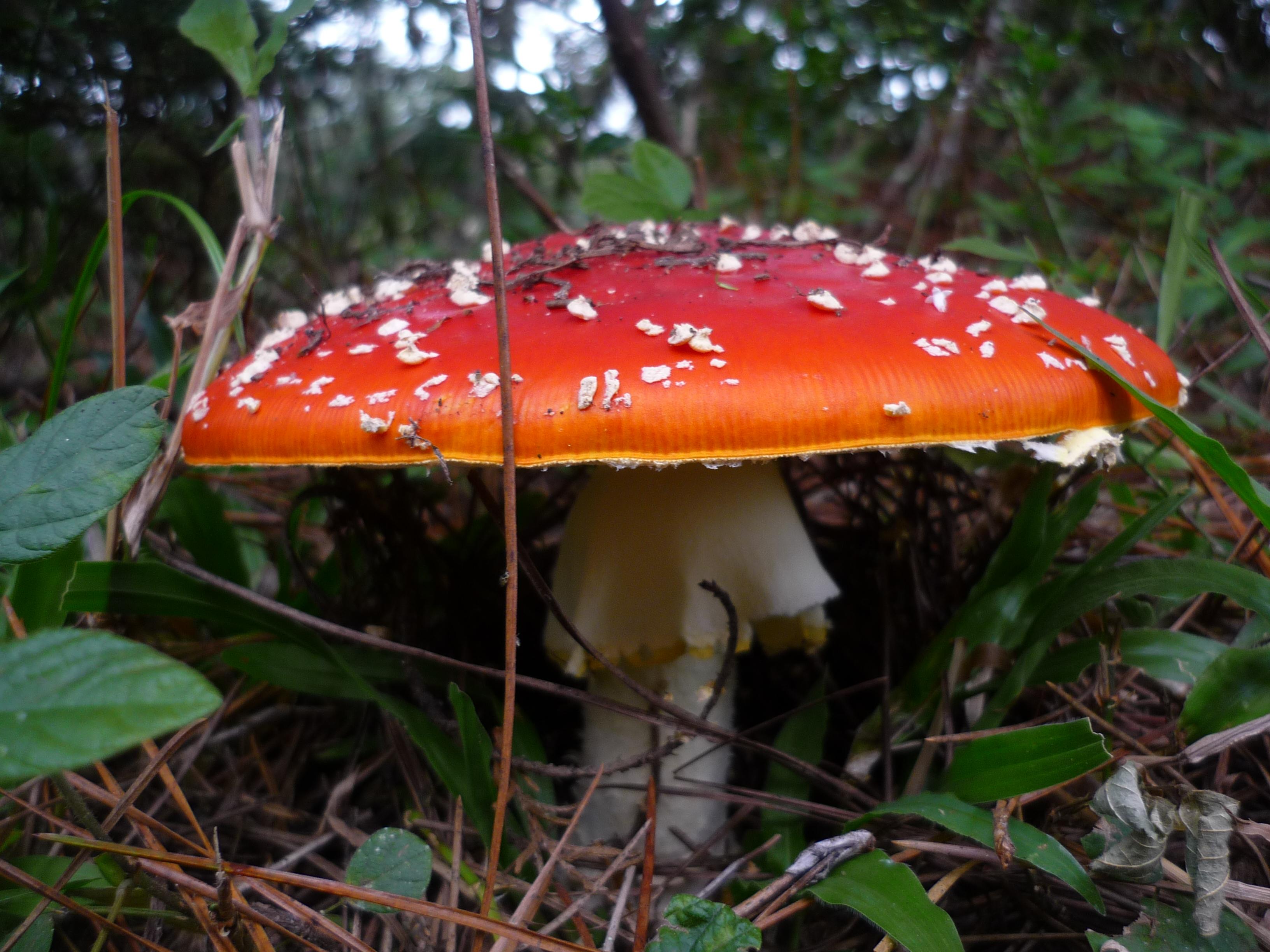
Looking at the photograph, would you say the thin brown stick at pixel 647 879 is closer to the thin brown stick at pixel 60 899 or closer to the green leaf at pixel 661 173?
the thin brown stick at pixel 60 899

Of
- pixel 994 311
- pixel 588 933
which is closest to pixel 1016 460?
pixel 994 311

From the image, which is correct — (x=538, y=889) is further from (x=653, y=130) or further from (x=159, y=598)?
(x=653, y=130)

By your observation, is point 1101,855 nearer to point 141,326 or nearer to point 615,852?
point 615,852

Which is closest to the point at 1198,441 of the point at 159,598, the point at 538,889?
the point at 538,889

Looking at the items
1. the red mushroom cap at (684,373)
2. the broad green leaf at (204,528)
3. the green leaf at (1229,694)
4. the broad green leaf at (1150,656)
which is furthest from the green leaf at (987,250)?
the broad green leaf at (204,528)

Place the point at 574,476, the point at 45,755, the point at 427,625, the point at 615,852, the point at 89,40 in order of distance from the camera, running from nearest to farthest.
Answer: the point at 45,755
the point at 615,852
the point at 427,625
the point at 89,40
the point at 574,476
